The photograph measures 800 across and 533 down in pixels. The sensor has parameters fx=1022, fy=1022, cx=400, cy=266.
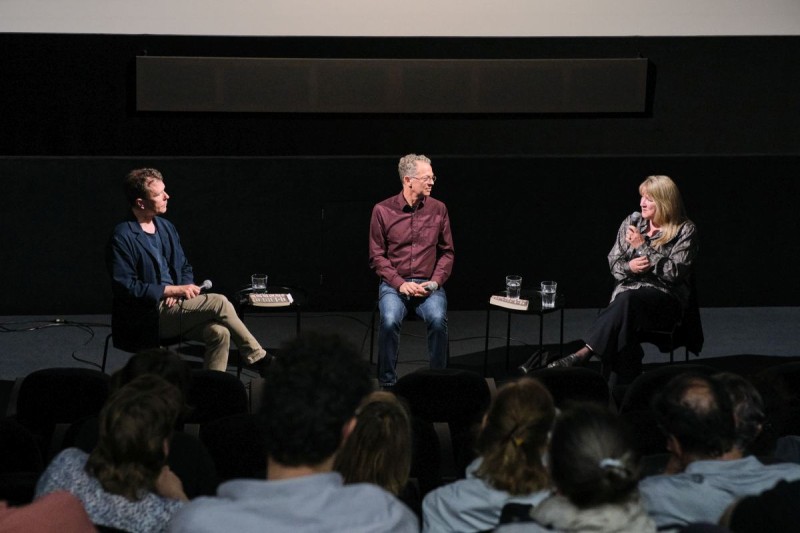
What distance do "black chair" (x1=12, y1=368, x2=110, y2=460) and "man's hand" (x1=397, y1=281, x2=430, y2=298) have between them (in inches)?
76.2

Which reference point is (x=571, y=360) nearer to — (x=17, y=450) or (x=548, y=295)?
(x=548, y=295)

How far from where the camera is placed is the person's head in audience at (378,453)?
102 inches

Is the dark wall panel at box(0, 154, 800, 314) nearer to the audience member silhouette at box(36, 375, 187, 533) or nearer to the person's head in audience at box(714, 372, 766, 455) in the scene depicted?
the person's head in audience at box(714, 372, 766, 455)

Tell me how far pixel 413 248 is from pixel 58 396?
2258 mm

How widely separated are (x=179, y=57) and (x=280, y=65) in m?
0.61

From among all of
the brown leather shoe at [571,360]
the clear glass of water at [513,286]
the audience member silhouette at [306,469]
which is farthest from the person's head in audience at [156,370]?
the brown leather shoe at [571,360]

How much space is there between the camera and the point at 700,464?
8.12ft

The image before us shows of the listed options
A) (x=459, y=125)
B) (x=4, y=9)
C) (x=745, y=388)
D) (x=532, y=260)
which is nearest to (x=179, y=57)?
(x=4, y=9)

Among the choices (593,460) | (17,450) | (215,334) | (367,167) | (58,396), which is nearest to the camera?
(593,460)

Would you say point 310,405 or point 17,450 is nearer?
point 310,405

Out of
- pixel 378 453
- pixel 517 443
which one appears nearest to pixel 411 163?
pixel 378 453

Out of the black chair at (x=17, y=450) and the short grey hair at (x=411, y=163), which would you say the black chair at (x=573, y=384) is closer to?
the black chair at (x=17, y=450)

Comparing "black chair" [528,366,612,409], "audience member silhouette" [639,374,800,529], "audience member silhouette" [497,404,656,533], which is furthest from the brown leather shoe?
"audience member silhouette" [497,404,656,533]

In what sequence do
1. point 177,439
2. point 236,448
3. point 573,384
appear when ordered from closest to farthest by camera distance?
point 177,439 → point 236,448 → point 573,384
